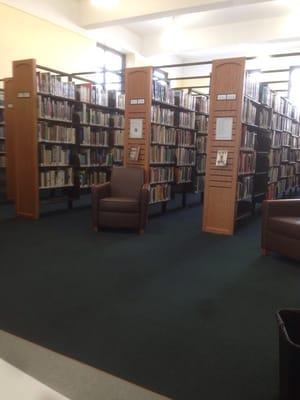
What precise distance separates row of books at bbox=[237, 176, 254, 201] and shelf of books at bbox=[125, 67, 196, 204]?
1373mm

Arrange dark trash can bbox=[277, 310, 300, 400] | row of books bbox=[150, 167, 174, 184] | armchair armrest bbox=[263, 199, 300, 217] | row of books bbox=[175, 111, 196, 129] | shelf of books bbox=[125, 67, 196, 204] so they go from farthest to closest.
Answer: row of books bbox=[175, 111, 196, 129]
row of books bbox=[150, 167, 174, 184]
shelf of books bbox=[125, 67, 196, 204]
armchair armrest bbox=[263, 199, 300, 217]
dark trash can bbox=[277, 310, 300, 400]

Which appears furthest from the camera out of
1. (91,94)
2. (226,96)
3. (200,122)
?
(200,122)

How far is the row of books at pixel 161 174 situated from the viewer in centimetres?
565

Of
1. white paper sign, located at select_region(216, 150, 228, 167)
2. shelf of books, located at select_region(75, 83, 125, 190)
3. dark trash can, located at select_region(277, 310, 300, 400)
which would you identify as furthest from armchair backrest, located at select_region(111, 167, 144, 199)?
dark trash can, located at select_region(277, 310, 300, 400)

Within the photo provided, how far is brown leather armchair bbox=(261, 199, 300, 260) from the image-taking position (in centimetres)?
351

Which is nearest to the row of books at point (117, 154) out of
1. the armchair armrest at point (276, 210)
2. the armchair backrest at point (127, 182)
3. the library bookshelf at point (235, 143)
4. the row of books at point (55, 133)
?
the row of books at point (55, 133)

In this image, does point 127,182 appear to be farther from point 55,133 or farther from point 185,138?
point 185,138

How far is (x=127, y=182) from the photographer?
5031mm

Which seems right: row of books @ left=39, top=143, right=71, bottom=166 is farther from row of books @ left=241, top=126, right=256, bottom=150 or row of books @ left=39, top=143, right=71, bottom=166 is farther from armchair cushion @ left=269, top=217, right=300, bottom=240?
armchair cushion @ left=269, top=217, right=300, bottom=240

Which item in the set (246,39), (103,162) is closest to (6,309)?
(103,162)

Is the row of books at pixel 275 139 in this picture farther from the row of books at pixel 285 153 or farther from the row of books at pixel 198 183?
the row of books at pixel 198 183

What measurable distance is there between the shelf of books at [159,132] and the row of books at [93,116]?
117 cm

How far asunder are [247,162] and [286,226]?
1.90 metres

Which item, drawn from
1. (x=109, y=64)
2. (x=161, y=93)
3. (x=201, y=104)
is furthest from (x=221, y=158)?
(x=109, y=64)
